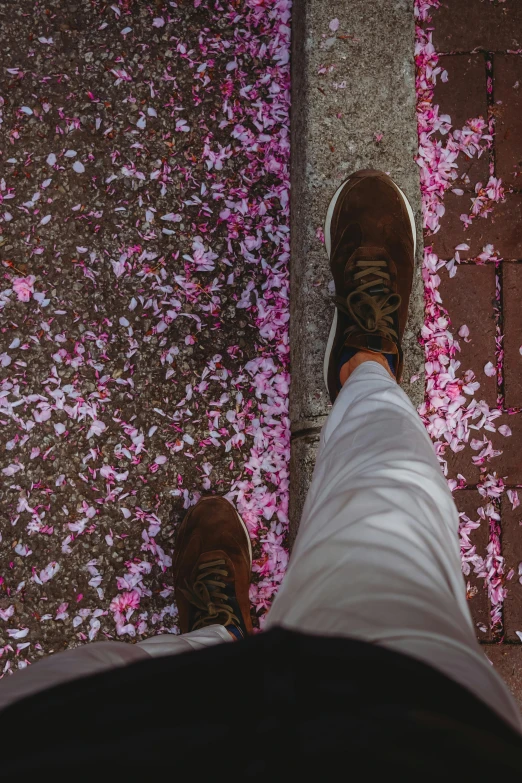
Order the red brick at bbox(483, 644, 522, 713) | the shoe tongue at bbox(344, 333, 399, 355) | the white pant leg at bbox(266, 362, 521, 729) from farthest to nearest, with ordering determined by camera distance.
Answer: the red brick at bbox(483, 644, 522, 713), the shoe tongue at bbox(344, 333, 399, 355), the white pant leg at bbox(266, 362, 521, 729)

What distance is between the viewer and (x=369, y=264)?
166cm

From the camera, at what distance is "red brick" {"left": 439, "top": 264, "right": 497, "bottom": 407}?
5.69 feet

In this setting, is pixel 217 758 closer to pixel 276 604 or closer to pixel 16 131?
pixel 276 604

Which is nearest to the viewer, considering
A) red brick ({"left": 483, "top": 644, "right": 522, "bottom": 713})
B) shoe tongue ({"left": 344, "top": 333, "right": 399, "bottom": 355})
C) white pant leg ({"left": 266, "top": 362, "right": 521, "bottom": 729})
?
white pant leg ({"left": 266, "top": 362, "right": 521, "bottom": 729})

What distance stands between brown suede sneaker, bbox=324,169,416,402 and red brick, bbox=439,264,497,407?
19 centimetres

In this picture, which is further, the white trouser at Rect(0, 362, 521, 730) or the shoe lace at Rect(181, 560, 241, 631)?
the shoe lace at Rect(181, 560, 241, 631)

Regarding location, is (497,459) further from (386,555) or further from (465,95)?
(465,95)

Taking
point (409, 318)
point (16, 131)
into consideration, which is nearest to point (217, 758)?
point (409, 318)

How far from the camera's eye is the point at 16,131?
1.77 m

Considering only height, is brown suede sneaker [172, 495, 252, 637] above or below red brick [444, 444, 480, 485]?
below

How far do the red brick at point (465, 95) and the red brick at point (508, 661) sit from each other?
163cm

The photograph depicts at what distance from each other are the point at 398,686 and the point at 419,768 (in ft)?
0.35

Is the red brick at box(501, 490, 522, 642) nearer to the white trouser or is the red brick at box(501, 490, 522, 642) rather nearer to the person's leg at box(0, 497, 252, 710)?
the white trouser

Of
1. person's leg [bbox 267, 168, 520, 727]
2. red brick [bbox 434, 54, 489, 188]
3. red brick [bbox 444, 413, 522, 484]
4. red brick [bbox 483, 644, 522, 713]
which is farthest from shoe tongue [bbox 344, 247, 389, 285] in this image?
red brick [bbox 483, 644, 522, 713]
